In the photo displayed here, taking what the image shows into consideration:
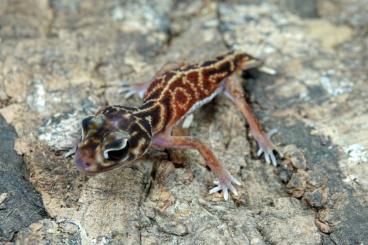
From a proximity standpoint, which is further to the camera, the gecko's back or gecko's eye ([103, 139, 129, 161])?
the gecko's back

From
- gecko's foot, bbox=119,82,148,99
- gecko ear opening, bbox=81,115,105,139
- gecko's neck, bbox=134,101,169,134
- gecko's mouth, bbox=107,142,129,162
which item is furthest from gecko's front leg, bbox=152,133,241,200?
gecko's foot, bbox=119,82,148,99

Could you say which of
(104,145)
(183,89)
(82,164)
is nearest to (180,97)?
(183,89)

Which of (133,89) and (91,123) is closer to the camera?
(91,123)

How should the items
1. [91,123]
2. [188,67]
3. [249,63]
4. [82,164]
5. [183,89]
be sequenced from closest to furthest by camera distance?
[82,164] < [91,123] < [183,89] < [188,67] < [249,63]

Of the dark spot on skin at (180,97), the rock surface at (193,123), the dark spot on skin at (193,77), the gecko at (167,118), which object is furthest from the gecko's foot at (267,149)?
the dark spot on skin at (193,77)

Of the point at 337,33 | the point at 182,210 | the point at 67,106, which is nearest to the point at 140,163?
the point at 182,210

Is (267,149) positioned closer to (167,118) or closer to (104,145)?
(167,118)

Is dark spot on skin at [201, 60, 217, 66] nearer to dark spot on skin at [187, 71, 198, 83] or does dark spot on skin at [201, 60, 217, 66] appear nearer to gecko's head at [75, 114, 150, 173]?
dark spot on skin at [187, 71, 198, 83]

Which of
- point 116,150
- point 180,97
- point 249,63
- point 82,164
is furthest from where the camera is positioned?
point 249,63
